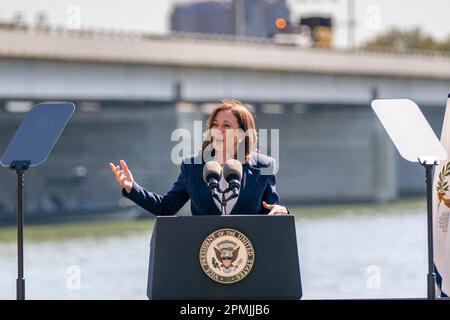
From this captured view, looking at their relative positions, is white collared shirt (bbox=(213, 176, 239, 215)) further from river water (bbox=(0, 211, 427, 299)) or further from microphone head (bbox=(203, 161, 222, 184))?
river water (bbox=(0, 211, 427, 299))

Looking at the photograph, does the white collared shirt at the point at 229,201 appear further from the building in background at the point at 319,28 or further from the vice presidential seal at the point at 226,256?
the building in background at the point at 319,28

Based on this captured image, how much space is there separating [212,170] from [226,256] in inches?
23.9

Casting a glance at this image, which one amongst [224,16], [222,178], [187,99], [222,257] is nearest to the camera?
[222,257]

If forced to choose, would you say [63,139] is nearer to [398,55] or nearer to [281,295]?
[398,55]

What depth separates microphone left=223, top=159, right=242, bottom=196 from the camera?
9641 mm

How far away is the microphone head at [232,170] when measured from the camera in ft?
31.6

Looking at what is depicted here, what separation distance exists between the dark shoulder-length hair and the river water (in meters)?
13.6

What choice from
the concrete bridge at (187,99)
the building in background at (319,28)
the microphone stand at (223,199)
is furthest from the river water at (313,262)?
the building in background at (319,28)

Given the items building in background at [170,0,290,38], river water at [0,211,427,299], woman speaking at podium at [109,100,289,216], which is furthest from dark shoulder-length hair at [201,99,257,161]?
building in background at [170,0,290,38]

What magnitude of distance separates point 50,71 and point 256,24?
47.5 metres

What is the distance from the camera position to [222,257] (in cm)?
955

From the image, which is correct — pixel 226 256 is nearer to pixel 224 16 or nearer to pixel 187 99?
pixel 187 99

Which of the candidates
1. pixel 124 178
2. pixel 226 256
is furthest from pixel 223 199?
pixel 124 178
